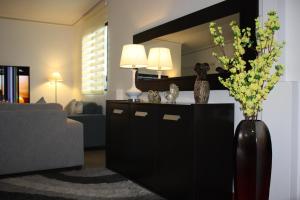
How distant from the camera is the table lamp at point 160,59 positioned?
3.07m

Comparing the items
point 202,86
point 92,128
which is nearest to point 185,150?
point 202,86

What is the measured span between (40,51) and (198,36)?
220 inches

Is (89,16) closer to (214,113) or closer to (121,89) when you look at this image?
→ (121,89)

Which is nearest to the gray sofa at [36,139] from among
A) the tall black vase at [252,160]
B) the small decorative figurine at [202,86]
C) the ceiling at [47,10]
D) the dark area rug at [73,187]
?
the dark area rug at [73,187]

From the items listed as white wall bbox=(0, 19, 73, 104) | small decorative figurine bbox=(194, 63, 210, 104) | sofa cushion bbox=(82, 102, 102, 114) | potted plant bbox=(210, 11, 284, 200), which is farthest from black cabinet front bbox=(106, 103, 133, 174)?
white wall bbox=(0, 19, 73, 104)

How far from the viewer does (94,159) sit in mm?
4043

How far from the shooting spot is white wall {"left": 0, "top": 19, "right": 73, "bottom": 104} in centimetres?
686

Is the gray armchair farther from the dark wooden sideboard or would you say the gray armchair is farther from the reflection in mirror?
the dark wooden sideboard

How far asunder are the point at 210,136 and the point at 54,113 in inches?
75.5

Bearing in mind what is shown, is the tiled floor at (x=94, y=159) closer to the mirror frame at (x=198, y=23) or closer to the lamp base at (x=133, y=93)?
the lamp base at (x=133, y=93)

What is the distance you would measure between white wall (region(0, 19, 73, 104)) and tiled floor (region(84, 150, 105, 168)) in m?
3.29

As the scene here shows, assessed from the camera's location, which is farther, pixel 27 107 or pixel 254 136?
pixel 27 107

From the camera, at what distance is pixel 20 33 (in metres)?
6.98

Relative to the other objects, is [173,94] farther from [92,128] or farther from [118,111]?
[92,128]
